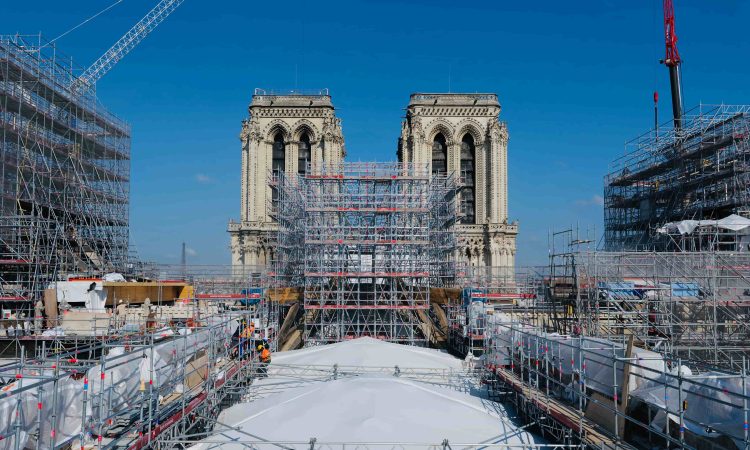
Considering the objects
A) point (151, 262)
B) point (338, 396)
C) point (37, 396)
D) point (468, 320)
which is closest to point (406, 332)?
point (468, 320)

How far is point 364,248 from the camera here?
38688 mm

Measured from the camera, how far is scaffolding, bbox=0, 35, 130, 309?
2973cm

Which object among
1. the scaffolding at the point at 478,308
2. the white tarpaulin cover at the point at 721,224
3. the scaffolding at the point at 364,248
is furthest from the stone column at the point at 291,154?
the white tarpaulin cover at the point at 721,224

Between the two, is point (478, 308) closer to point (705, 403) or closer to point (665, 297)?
point (665, 297)

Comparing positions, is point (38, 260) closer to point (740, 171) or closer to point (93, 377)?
point (93, 377)

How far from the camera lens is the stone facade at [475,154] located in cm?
5050

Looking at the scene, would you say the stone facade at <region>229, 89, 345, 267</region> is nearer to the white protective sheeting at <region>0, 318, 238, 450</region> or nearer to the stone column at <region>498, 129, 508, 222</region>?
the stone column at <region>498, 129, 508, 222</region>

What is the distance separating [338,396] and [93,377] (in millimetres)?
5264

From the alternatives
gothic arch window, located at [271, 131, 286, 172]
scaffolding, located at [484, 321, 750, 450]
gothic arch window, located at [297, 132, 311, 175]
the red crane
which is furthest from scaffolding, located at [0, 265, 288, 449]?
the red crane

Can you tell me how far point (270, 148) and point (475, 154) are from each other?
16.3 m

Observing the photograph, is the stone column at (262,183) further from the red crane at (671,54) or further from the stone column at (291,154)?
the red crane at (671,54)

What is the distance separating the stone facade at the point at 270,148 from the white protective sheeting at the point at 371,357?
2665 cm

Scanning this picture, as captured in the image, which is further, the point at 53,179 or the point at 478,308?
the point at 53,179

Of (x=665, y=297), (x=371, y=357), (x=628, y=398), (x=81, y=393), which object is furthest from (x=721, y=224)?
(x=81, y=393)
